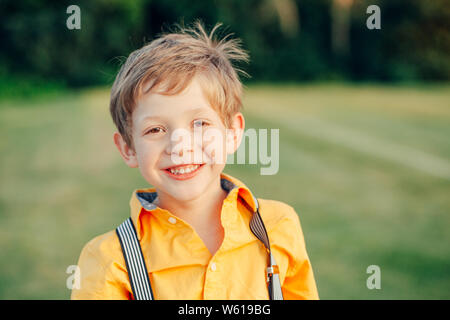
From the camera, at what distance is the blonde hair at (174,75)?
5.62 ft

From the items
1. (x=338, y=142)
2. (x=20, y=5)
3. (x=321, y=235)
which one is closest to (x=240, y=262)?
(x=321, y=235)

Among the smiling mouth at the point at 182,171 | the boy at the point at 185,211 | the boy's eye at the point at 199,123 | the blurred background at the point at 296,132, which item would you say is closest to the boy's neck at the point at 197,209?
the boy at the point at 185,211

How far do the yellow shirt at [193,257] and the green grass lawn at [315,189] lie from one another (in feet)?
7.59

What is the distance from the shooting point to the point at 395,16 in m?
21.4

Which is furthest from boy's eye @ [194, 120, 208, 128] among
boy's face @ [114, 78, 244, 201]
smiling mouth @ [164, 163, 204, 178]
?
smiling mouth @ [164, 163, 204, 178]

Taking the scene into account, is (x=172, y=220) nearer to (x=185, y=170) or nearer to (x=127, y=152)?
(x=185, y=170)

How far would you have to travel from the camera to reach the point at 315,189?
22.0 feet

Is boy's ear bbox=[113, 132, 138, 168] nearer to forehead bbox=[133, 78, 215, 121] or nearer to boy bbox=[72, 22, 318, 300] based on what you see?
boy bbox=[72, 22, 318, 300]

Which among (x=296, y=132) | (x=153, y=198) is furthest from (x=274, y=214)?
(x=296, y=132)

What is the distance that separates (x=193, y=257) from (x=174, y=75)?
57cm

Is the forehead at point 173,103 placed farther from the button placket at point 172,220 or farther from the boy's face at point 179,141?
the button placket at point 172,220

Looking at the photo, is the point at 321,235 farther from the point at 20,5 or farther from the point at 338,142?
the point at 20,5

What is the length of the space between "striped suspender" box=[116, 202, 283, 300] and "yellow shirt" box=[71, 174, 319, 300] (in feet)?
0.06
